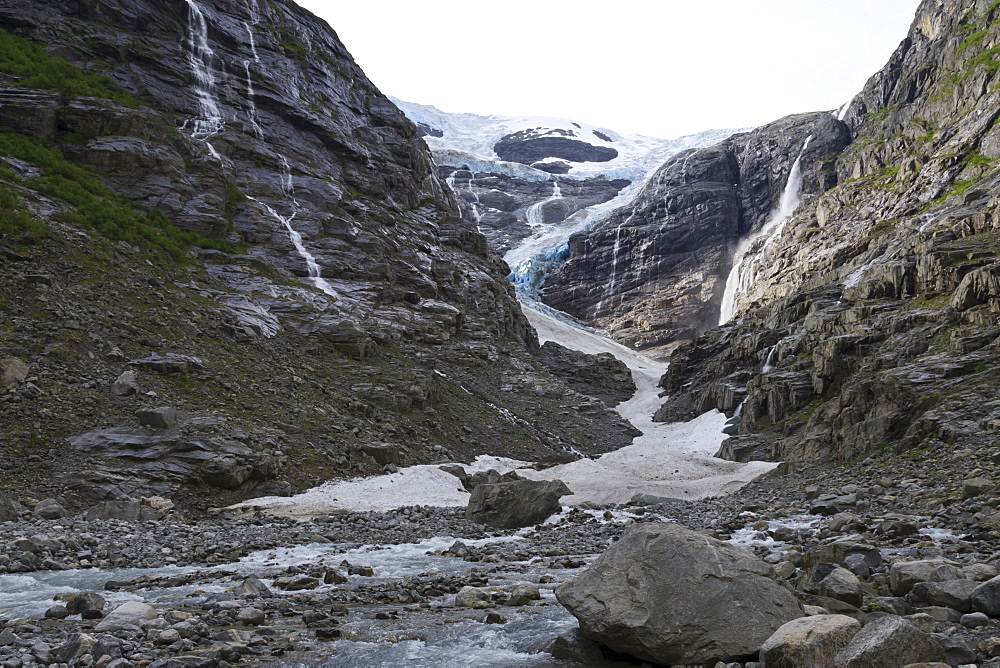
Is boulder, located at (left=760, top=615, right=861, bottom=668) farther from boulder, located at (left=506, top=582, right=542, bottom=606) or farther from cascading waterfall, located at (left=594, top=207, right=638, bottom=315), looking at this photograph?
cascading waterfall, located at (left=594, top=207, right=638, bottom=315)

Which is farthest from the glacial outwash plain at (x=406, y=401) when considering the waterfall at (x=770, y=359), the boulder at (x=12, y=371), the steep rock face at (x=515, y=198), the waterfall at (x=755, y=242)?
the steep rock face at (x=515, y=198)

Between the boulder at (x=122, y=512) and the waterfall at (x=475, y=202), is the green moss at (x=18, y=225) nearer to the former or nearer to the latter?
the boulder at (x=122, y=512)

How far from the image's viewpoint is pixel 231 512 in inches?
816

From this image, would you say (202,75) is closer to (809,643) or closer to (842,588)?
(842,588)

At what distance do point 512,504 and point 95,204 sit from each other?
31.3 meters

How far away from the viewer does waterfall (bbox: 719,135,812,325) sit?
89.9m

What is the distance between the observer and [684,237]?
112062mm

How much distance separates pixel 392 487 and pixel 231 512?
22.9ft

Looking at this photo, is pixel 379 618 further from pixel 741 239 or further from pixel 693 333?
pixel 741 239

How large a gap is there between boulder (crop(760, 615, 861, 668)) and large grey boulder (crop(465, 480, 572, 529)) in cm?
1529

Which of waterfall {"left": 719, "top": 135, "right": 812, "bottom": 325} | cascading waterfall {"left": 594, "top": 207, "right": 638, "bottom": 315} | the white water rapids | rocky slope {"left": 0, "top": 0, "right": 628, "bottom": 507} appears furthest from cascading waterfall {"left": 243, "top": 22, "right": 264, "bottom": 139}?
cascading waterfall {"left": 594, "top": 207, "right": 638, "bottom": 315}

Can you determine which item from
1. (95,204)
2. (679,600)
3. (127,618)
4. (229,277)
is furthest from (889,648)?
(95,204)

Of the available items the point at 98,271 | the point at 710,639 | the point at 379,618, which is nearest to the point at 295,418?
the point at 98,271

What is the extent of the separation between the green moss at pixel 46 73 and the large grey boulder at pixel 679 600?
5288 centimetres
